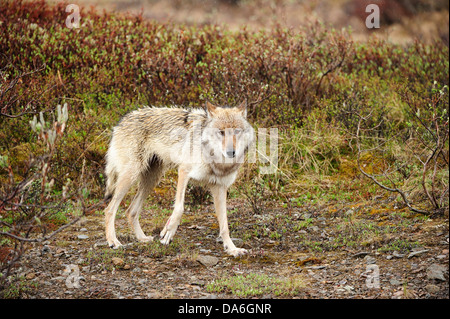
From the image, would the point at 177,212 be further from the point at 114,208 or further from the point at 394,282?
the point at 394,282

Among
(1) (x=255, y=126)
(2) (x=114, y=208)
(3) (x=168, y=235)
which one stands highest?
(1) (x=255, y=126)

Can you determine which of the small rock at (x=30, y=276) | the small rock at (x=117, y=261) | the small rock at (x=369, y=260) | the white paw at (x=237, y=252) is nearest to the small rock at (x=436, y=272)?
the small rock at (x=369, y=260)

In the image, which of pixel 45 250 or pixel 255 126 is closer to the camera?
pixel 45 250

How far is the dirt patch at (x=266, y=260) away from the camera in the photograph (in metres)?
4.40

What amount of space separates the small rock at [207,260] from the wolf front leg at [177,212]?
51 cm

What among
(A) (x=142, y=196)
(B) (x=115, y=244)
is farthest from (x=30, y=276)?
(A) (x=142, y=196)

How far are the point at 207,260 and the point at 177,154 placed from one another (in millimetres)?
1393

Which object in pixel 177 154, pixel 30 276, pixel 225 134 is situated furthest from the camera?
pixel 177 154

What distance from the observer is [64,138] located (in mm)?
7574

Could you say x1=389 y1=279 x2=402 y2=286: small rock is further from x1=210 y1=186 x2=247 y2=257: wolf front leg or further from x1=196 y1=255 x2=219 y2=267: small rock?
x1=196 y1=255 x2=219 y2=267: small rock

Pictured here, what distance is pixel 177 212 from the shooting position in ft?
18.1

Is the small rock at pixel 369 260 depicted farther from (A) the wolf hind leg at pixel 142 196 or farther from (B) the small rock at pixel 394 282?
(A) the wolf hind leg at pixel 142 196
